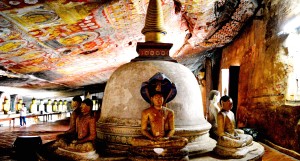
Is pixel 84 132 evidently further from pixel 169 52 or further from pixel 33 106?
pixel 33 106

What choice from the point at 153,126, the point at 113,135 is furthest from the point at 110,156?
the point at 153,126

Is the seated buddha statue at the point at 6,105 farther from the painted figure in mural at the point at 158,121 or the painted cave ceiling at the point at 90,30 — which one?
the painted figure in mural at the point at 158,121

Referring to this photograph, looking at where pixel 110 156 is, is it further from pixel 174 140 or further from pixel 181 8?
pixel 181 8

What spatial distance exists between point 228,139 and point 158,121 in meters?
1.51

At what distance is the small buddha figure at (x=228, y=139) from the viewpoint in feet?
14.9

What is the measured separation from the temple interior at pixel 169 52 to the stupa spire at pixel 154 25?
2 cm

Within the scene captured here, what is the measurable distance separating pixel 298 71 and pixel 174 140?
4863 millimetres

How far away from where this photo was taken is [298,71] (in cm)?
683

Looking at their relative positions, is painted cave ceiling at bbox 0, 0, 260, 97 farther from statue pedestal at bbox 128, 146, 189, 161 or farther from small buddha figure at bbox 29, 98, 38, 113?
small buddha figure at bbox 29, 98, 38, 113

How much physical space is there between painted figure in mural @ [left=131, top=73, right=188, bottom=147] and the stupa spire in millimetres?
1729

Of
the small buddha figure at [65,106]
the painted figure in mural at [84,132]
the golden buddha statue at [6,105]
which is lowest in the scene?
the small buddha figure at [65,106]

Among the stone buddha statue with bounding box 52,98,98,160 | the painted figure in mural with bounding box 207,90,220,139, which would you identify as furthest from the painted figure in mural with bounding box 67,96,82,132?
the painted figure in mural with bounding box 207,90,220,139

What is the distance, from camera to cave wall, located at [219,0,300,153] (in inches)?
272

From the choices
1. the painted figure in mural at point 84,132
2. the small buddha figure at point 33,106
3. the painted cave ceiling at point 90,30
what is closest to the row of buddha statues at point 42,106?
the small buddha figure at point 33,106
